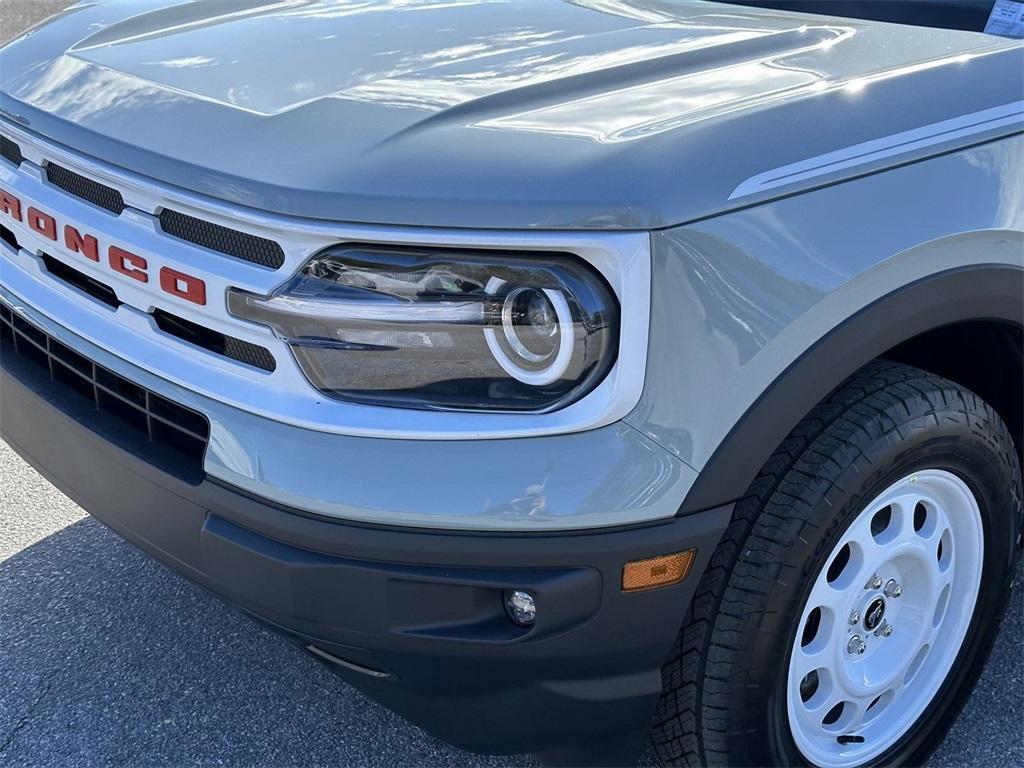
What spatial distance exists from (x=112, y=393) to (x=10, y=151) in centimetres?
63

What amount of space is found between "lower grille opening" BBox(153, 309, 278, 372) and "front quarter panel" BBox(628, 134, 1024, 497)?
0.58 m

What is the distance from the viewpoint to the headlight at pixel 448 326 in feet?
5.15

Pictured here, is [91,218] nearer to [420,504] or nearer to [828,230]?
[420,504]

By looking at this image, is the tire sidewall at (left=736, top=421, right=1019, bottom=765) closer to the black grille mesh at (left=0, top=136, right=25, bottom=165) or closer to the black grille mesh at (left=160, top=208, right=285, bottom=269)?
the black grille mesh at (left=160, top=208, right=285, bottom=269)

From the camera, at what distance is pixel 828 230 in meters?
1.68

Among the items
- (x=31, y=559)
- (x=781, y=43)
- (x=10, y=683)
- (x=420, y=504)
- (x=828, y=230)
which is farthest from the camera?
(x=31, y=559)

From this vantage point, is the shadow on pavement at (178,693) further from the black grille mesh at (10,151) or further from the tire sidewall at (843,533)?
the black grille mesh at (10,151)

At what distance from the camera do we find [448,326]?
1.60 metres

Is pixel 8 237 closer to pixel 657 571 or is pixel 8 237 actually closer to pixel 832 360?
pixel 657 571

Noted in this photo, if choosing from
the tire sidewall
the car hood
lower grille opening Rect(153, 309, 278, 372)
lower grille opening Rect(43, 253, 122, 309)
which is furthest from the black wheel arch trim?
lower grille opening Rect(43, 253, 122, 309)

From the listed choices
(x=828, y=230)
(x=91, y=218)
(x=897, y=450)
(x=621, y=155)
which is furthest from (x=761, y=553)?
(x=91, y=218)

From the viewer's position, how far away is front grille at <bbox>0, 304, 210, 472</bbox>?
1.79m

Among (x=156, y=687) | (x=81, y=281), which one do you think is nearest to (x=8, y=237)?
(x=81, y=281)

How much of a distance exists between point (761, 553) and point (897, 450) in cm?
31
